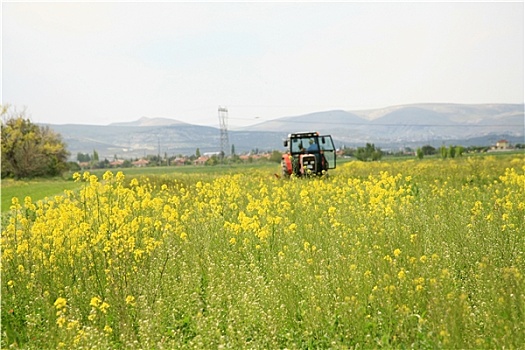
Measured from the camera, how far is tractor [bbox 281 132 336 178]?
19469 mm

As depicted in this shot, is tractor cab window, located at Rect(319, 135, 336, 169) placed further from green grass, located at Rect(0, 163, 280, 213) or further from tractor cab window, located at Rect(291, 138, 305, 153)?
green grass, located at Rect(0, 163, 280, 213)

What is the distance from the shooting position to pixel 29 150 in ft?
153

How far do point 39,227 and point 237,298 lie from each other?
301 centimetres

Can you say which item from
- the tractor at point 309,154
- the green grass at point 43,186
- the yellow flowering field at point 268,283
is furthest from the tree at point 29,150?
the yellow flowering field at point 268,283

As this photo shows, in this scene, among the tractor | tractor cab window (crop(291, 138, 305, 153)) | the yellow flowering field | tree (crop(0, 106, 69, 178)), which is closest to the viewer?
the yellow flowering field

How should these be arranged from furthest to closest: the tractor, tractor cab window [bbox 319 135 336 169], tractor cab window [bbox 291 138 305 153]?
1. tractor cab window [bbox 291 138 305 153]
2. tractor cab window [bbox 319 135 336 169]
3. the tractor

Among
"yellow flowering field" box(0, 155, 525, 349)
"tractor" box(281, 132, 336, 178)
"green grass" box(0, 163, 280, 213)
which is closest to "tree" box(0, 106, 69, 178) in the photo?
"green grass" box(0, 163, 280, 213)

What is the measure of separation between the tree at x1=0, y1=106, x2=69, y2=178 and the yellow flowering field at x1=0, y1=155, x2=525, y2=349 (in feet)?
136

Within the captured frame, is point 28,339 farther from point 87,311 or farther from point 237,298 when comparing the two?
point 237,298

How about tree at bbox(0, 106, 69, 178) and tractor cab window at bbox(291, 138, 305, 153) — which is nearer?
tractor cab window at bbox(291, 138, 305, 153)

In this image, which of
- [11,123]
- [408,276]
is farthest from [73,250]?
[11,123]

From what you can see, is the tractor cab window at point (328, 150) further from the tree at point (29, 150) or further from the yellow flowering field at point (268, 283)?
the tree at point (29, 150)

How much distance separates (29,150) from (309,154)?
112ft

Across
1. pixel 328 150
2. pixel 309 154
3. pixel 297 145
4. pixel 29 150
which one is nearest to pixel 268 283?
pixel 309 154
